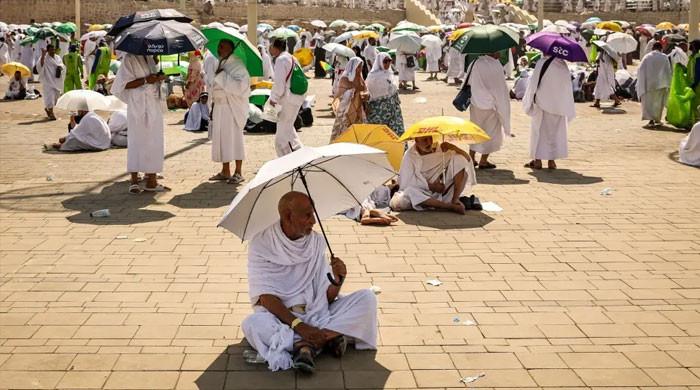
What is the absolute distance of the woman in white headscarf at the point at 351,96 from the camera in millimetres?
10656

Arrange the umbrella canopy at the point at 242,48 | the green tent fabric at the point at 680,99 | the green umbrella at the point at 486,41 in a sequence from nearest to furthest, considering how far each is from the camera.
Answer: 1. the umbrella canopy at the point at 242,48
2. the green umbrella at the point at 486,41
3. the green tent fabric at the point at 680,99

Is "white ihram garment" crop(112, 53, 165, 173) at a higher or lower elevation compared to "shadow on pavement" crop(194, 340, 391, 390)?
higher

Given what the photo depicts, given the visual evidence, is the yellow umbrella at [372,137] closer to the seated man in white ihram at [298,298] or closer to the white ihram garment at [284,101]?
the white ihram garment at [284,101]

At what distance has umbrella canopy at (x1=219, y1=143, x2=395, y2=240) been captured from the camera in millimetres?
4758

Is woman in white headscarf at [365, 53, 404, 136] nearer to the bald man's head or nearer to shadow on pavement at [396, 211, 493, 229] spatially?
shadow on pavement at [396, 211, 493, 229]

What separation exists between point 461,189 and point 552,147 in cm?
308

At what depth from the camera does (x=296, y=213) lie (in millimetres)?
4762

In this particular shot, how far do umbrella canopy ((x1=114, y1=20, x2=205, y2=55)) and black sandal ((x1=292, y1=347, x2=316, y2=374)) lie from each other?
5.14 m

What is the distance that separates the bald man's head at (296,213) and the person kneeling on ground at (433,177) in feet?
12.9

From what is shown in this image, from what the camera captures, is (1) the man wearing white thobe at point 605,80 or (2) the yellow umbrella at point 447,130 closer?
(2) the yellow umbrella at point 447,130

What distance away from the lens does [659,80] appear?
52.3 feet

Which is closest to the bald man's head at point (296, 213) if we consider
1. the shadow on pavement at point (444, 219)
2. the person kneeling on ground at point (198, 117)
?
the shadow on pavement at point (444, 219)

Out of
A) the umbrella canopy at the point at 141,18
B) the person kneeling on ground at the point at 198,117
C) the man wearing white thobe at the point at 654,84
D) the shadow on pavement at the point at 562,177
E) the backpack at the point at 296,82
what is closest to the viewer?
the umbrella canopy at the point at 141,18

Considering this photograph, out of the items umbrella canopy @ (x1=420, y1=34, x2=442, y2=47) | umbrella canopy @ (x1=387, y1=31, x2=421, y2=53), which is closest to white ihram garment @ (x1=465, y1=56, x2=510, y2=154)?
umbrella canopy @ (x1=387, y1=31, x2=421, y2=53)
